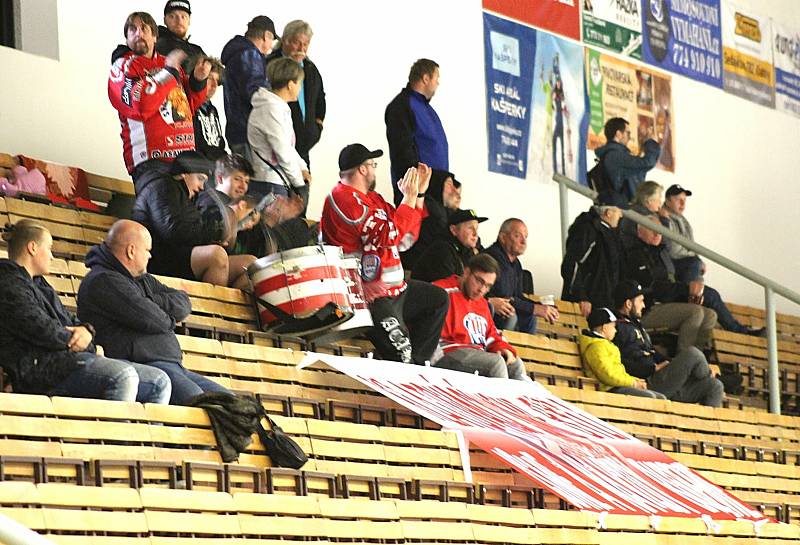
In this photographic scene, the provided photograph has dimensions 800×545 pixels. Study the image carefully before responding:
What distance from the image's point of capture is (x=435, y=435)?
6164 millimetres

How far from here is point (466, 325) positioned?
25.0 ft

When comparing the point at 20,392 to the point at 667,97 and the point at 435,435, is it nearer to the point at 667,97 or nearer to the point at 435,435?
the point at 435,435

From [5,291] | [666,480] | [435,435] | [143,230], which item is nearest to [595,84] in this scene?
[666,480]

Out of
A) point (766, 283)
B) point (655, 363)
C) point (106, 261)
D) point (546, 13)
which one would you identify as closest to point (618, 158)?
point (766, 283)

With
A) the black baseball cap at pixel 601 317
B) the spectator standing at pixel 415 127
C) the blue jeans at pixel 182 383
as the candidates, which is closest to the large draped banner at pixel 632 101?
the black baseball cap at pixel 601 317

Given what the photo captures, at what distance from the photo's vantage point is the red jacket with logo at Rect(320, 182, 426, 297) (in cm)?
708

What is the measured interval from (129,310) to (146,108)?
164cm

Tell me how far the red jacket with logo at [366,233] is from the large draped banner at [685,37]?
216 inches

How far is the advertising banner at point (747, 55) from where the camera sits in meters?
13.0

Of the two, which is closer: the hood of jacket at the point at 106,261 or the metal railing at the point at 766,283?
the hood of jacket at the point at 106,261

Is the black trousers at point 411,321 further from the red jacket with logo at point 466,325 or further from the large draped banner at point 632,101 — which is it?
the large draped banner at point 632,101

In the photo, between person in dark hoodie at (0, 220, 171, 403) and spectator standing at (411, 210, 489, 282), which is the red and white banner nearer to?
spectator standing at (411, 210, 489, 282)

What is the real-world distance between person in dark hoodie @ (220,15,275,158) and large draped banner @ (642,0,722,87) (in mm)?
5320

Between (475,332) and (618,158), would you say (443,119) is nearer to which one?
(618,158)
